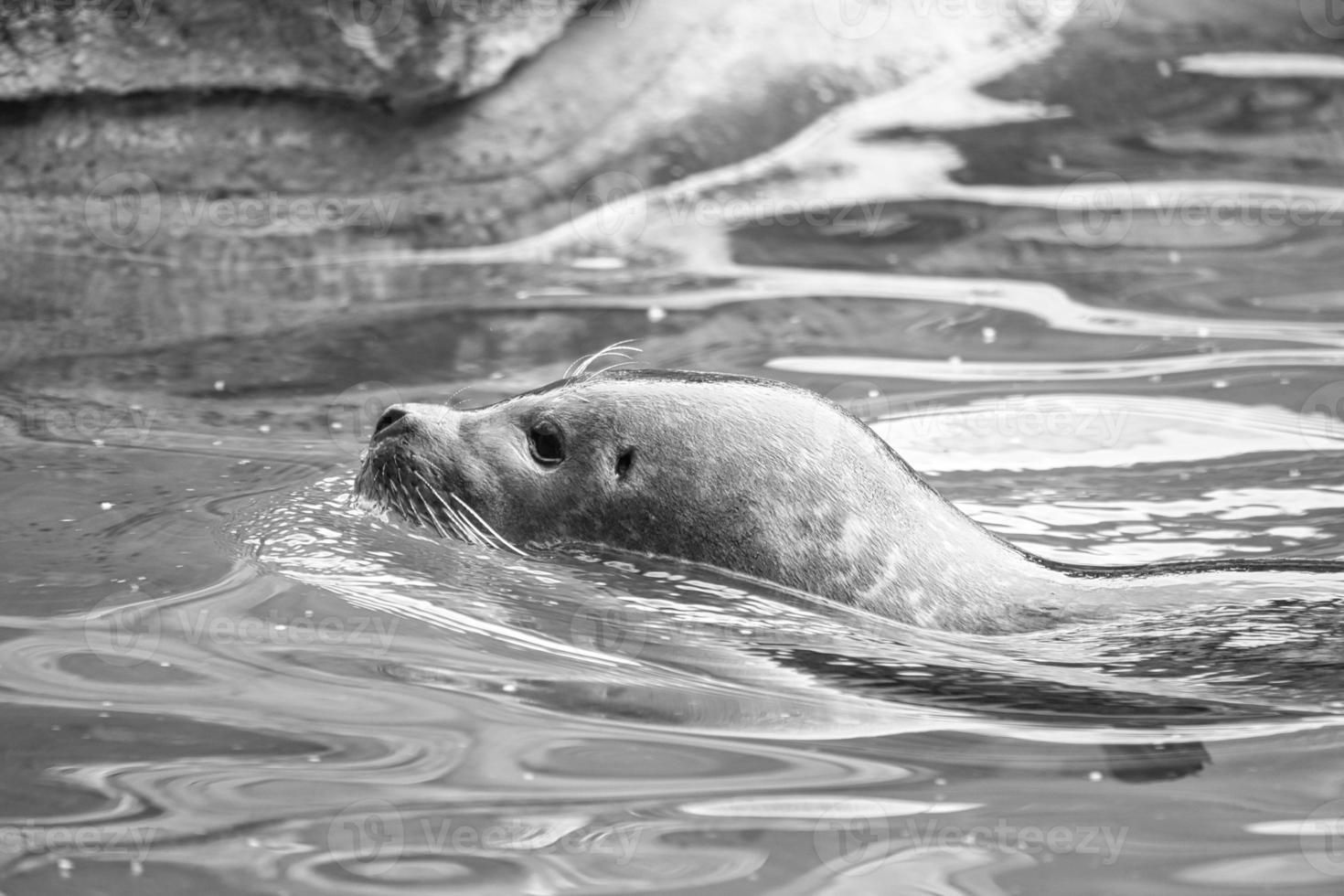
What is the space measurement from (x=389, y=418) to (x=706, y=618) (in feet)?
3.87

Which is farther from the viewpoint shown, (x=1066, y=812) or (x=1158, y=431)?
(x=1158, y=431)

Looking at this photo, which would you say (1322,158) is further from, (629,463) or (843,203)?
(629,463)

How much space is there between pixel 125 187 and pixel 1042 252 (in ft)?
13.0

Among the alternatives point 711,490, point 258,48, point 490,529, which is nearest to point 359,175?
point 258,48

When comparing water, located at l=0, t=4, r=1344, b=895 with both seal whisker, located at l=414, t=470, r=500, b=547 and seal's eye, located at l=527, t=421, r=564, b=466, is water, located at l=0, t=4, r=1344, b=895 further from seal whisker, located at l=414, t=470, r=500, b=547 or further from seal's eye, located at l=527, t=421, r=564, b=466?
seal's eye, located at l=527, t=421, r=564, b=466

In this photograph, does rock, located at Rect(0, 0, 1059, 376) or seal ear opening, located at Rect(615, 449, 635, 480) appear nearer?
seal ear opening, located at Rect(615, 449, 635, 480)

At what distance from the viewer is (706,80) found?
27.5 feet

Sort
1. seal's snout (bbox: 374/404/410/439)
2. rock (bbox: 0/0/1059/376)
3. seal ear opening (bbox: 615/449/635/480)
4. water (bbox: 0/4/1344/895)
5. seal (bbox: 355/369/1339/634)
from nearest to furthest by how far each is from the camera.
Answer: water (bbox: 0/4/1344/895)
seal (bbox: 355/369/1339/634)
seal ear opening (bbox: 615/449/635/480)
seal's snout (bbox: 374/404/410/439)
rock (bbox: 0/0/1059/376)

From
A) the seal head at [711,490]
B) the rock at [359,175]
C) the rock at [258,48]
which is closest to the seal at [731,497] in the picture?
the seal head at [711,490]

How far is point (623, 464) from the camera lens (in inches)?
180

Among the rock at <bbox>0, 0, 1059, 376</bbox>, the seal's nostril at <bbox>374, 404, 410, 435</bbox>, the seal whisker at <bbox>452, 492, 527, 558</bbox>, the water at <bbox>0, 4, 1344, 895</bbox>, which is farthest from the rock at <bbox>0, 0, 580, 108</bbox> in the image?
the seal whisker at <bbox>452, 492, 527, 558</bbox>

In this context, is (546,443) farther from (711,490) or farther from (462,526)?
(711,490)

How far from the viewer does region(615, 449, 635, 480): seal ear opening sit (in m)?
4.55

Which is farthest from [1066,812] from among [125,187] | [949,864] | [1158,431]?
[125,187]
